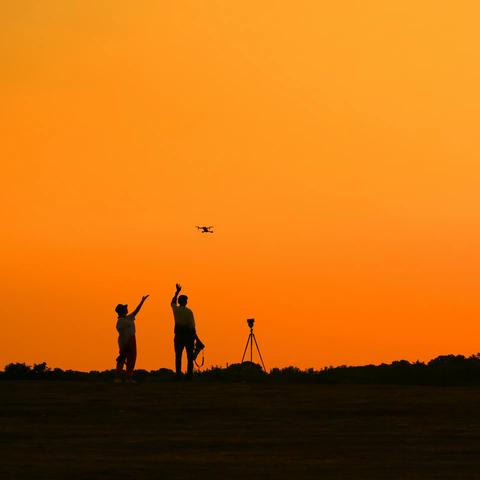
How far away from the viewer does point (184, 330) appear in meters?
36.1

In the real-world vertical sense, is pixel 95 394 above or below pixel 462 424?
above

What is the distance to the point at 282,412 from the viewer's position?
84.8 feet

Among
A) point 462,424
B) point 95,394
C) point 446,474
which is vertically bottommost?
point 446,474

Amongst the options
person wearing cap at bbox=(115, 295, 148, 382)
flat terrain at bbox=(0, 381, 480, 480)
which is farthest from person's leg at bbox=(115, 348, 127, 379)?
flat terrain at bbox=(0, 381, 480, 480)

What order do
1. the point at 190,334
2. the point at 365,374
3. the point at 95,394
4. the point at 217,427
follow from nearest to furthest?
the point at 217,427, the point at 95,394, the point at 190,334, the point at 365,374

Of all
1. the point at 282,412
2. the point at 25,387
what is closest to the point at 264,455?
the point at 282,412

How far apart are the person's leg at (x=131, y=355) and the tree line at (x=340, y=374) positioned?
9.21ft

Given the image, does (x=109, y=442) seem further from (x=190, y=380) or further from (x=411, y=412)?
(x=190, y=380)

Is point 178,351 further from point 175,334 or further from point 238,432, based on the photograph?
point 238,432

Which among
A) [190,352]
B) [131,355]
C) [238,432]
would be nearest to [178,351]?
[190,352]

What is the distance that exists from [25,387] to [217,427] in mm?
10836

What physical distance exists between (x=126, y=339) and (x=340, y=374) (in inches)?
291

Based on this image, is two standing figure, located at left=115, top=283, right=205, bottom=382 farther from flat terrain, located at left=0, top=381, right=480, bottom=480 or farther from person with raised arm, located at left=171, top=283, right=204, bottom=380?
flat terrain, located at left=0, top=381, right=480, bottom=480

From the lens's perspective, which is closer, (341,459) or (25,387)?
(341,459)
